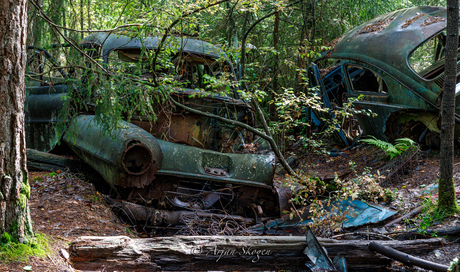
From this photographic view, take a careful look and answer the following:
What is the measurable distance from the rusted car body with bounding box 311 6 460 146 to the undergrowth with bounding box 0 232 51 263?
17.1ft

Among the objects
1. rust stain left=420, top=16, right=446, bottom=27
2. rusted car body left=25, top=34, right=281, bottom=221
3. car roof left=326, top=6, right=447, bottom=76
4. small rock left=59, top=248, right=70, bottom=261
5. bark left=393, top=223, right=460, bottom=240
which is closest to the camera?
small rock left=59, top=248, right=70, bottom=261

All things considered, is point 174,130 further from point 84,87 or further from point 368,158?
point 368,158

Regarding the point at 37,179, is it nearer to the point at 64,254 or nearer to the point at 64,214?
the point at 64,214

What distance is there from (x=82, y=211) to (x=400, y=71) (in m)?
5.83

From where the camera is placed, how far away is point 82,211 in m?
4.04

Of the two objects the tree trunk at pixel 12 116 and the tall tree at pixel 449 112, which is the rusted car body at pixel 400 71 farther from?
the tree trunk at pixel 12 116

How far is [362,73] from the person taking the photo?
29.3 ft

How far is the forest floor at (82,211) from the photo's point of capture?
2.86 m

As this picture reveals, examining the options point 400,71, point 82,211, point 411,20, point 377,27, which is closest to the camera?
point 82,211

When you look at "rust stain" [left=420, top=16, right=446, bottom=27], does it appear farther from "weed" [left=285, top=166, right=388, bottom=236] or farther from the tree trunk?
Answer: the tree trunk

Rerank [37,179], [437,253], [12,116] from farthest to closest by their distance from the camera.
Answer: [37,179] < [437,253] < [12,116]

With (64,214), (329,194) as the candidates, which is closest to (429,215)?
(329,194)

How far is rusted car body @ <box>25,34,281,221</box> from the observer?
4.10 metres

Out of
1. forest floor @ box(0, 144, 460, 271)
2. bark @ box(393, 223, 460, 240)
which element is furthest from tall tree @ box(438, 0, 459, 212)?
bark @ box(393, 223, 460, 240)
